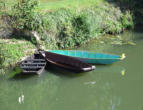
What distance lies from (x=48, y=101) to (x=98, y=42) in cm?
718

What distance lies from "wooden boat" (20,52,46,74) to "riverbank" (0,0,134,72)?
591 millimetres

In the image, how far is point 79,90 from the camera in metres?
10.3

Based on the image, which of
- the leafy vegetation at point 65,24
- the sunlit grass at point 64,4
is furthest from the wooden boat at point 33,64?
the sunlit grass at point 64,4

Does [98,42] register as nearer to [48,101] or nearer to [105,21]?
[105,21]

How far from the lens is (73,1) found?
56.6 ft

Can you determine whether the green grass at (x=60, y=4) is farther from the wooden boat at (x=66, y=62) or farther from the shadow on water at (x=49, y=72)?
the shadow on water at (x=49, y=72)

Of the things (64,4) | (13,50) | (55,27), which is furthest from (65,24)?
(13,50)

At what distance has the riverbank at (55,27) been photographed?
1258 cm

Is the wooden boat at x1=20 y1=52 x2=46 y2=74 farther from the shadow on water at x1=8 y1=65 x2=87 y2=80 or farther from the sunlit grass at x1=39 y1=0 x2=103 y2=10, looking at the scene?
the sunlit grass at x1=39 y1=0 x2=103 y2=10

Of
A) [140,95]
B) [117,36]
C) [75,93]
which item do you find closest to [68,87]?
[75,93]

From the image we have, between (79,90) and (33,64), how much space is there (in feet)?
8.89

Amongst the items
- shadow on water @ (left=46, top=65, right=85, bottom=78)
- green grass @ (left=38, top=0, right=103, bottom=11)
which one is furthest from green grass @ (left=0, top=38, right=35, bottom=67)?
green grass @ (left=38, top=0, right=103, bottom=11)

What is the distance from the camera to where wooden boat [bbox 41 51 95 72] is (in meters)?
11.1

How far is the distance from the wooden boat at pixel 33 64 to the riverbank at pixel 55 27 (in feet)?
1.94
